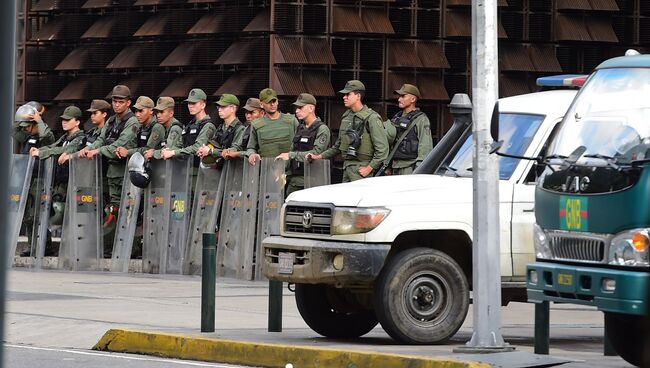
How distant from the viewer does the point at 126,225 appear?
19.8 meters

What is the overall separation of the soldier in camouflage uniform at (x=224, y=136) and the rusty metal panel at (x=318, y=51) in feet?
9.90

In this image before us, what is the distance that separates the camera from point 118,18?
24766 mm

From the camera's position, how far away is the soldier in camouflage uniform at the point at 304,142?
1791 centimetres

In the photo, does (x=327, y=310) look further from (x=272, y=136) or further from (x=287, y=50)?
(x=287, y=50)

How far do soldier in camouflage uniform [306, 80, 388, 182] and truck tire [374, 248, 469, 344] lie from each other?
6.47 m

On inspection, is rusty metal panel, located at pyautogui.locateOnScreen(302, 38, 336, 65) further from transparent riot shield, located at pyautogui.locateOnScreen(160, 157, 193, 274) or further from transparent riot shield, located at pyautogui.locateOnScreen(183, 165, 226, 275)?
transparent riot shield, located at pyautogui.locateOnScreen(183, 165, 226, 275)

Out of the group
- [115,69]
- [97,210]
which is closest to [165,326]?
[97,210]

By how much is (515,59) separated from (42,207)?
796 cm

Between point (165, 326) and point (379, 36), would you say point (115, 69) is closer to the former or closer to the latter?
point (379, 36)

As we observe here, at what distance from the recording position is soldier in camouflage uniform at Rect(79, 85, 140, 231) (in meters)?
20.0

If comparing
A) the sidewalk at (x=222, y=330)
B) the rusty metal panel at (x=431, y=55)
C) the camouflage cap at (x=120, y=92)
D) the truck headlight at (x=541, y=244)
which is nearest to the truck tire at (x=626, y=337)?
the sidewalk at (x=222, y=330)

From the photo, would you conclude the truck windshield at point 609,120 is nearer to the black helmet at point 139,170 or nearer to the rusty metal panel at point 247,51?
the black helmet at point 139,170

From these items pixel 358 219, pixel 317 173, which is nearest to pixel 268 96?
pixel 317 173

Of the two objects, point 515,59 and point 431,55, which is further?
point 515,59
